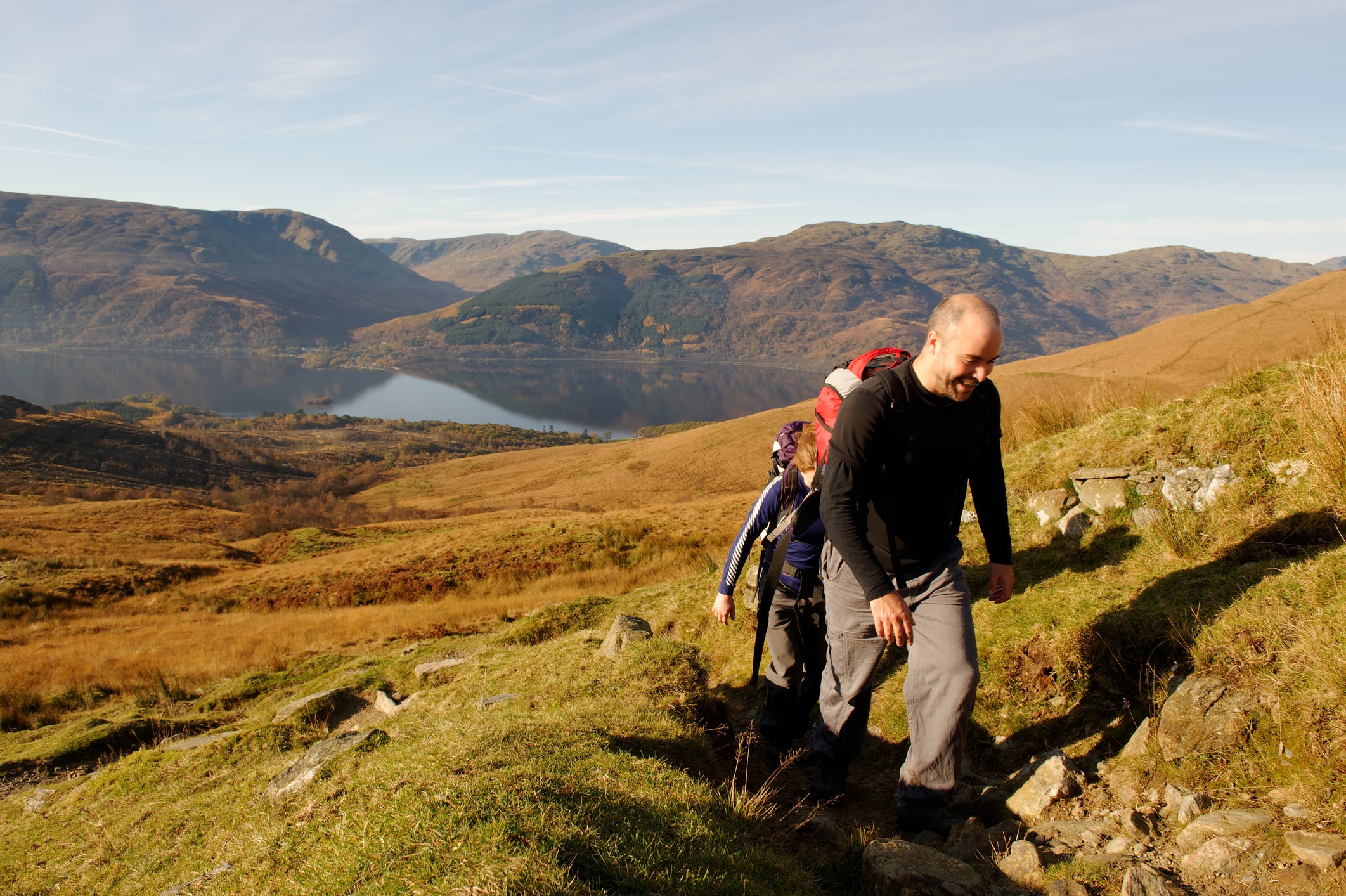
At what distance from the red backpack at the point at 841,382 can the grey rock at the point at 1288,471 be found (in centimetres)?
317

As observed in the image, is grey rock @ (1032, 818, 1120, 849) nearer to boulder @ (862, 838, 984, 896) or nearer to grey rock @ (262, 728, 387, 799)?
boulder @ (862, 838, 984, 896)

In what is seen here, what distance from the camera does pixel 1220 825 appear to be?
285cm

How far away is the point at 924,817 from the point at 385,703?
17.3 feet

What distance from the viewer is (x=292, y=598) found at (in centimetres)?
1733

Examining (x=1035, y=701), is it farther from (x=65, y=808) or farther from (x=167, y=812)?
(x=65, y=808)

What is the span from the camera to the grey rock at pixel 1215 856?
8.86ft

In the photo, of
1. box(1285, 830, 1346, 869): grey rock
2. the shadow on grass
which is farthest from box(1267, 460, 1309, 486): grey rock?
box(1285, 830, 1346, 869): grey rock

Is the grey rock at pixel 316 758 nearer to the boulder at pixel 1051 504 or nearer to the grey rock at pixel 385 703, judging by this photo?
the grey rock at pixel 385 703

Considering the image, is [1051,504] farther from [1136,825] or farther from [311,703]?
[311,703]

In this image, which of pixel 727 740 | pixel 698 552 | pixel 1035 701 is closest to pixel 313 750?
pixel 727 740

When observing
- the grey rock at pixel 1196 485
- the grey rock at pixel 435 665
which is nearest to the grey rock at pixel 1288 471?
the grey rock at pixel 1196 485

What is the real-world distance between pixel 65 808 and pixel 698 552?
10.1 metres

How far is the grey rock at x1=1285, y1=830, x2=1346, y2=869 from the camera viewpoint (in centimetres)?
248

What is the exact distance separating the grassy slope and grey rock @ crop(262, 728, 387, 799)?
0.54 feet
